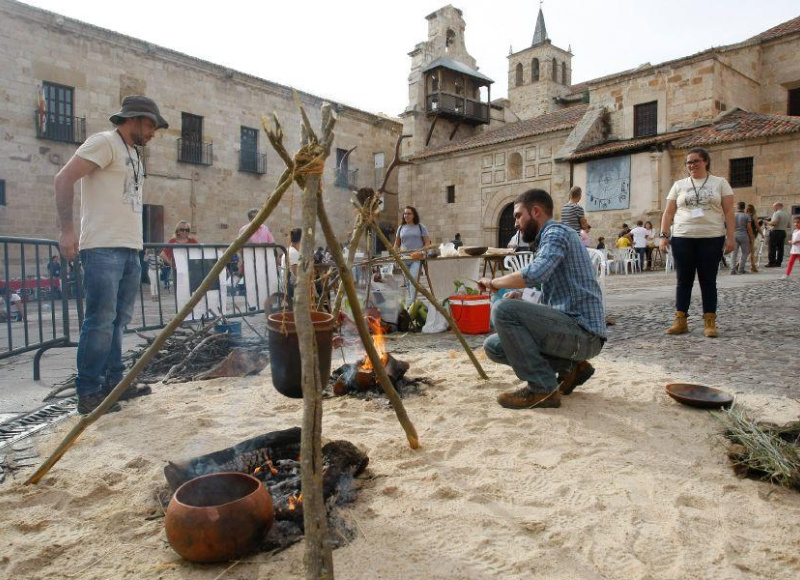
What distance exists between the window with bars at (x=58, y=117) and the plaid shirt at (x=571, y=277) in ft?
59.7

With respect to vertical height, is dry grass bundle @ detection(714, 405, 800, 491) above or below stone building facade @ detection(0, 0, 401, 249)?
below

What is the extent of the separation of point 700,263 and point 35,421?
577 cm

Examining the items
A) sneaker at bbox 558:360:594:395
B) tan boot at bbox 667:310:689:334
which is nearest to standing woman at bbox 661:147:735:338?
tan boot at bbox 667:310:689:334

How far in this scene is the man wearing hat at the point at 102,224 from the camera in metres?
3.18

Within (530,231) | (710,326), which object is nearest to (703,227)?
(710,326)

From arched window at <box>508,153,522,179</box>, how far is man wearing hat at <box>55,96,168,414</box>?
20.5 m

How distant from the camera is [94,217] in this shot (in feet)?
10.8

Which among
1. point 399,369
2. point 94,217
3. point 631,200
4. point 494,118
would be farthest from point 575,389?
point 494,118

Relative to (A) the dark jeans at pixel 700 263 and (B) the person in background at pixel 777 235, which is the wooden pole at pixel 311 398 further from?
(B) the person in background at pixel 777 235

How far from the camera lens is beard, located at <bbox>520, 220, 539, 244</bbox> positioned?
3.35 meters

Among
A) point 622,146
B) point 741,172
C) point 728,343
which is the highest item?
point 622,146

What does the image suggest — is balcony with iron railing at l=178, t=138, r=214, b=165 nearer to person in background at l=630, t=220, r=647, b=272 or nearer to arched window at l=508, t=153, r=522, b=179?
arched window at l=508, t=153, r=522, b=179

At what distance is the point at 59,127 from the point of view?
1644cm

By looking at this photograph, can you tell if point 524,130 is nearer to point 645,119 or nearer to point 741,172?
point 645,119
